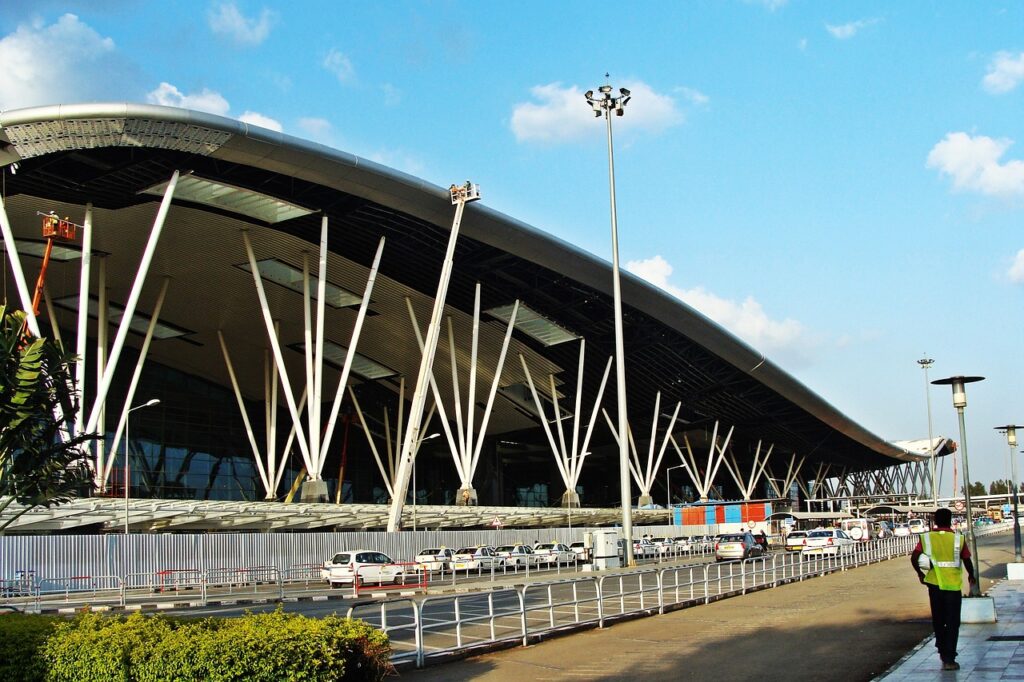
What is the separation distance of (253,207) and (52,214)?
8.06 meters

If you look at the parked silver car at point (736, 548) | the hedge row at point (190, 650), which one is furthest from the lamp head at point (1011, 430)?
the hedge row at point (190, 650)

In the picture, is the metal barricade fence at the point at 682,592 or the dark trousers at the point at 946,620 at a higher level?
the dark trousers at the point at 946,620

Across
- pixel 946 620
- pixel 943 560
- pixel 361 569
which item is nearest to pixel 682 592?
pixel 943 560

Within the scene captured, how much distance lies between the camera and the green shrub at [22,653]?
1009cm

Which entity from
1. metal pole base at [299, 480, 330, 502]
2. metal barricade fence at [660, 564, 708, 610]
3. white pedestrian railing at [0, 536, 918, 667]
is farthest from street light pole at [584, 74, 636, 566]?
metal pole base at [299, 480, 330, 502]

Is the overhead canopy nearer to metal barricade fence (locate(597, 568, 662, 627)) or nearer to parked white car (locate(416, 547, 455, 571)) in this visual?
parked white car (locate(416, 547, 455, 571))

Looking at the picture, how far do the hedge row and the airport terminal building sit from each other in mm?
12537

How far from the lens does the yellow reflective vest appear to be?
39.2 ft

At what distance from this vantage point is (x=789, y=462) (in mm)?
114062

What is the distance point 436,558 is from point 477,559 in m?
1.76

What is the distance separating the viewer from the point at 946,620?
11633 mm

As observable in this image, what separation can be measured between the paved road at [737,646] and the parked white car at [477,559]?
2076cm

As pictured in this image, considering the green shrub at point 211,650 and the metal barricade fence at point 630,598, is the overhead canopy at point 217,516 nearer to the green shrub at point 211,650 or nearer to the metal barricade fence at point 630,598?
the metal barricade fence at point 630,598

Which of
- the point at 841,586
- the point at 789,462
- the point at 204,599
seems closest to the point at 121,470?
the point at 204,599
